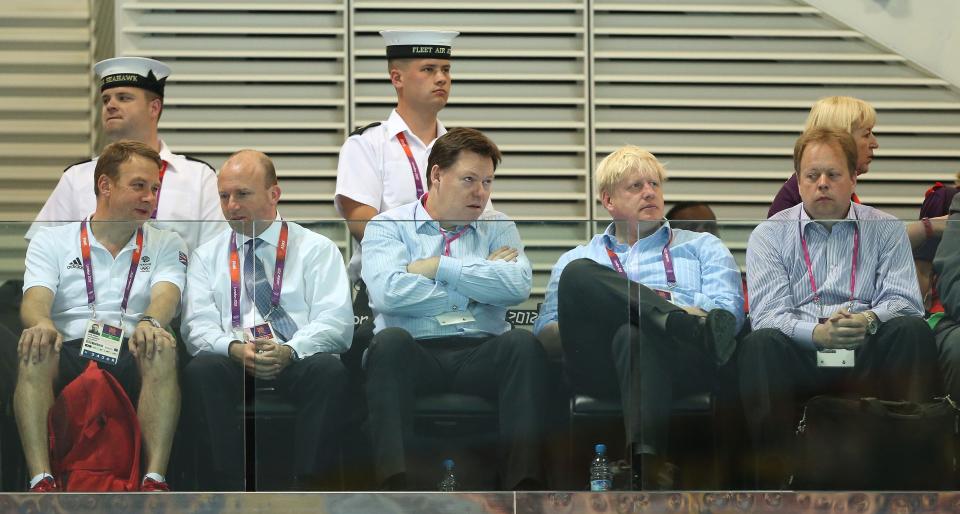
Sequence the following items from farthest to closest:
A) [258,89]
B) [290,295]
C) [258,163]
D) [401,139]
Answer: [258,89]
[401,139]
[258,163]
[290,295]

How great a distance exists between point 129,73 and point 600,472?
270 centimetres

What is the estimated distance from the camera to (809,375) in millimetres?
4590

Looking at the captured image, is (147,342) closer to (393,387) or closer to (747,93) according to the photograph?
(393,387)

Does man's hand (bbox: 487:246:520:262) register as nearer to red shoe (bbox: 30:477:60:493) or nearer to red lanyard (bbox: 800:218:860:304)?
red lanyard (bbox: 800:218:860:304)

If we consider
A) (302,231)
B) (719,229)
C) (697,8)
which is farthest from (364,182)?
(697,8)

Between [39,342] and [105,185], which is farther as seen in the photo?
[105,185]

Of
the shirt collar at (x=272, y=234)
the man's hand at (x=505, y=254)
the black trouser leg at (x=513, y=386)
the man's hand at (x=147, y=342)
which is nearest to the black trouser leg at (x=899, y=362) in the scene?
the black trouser leg at (x=513, y=386)

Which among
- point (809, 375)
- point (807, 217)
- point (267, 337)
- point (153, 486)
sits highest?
point (807, 217)

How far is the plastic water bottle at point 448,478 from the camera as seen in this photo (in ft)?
14.9

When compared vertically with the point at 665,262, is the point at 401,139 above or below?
above

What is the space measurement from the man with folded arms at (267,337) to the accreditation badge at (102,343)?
208 millimetres

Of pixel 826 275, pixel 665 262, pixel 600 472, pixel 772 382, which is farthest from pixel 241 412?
pixel 826 275

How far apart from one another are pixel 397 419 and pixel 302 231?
645 mm

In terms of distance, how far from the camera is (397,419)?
4.55 metres
